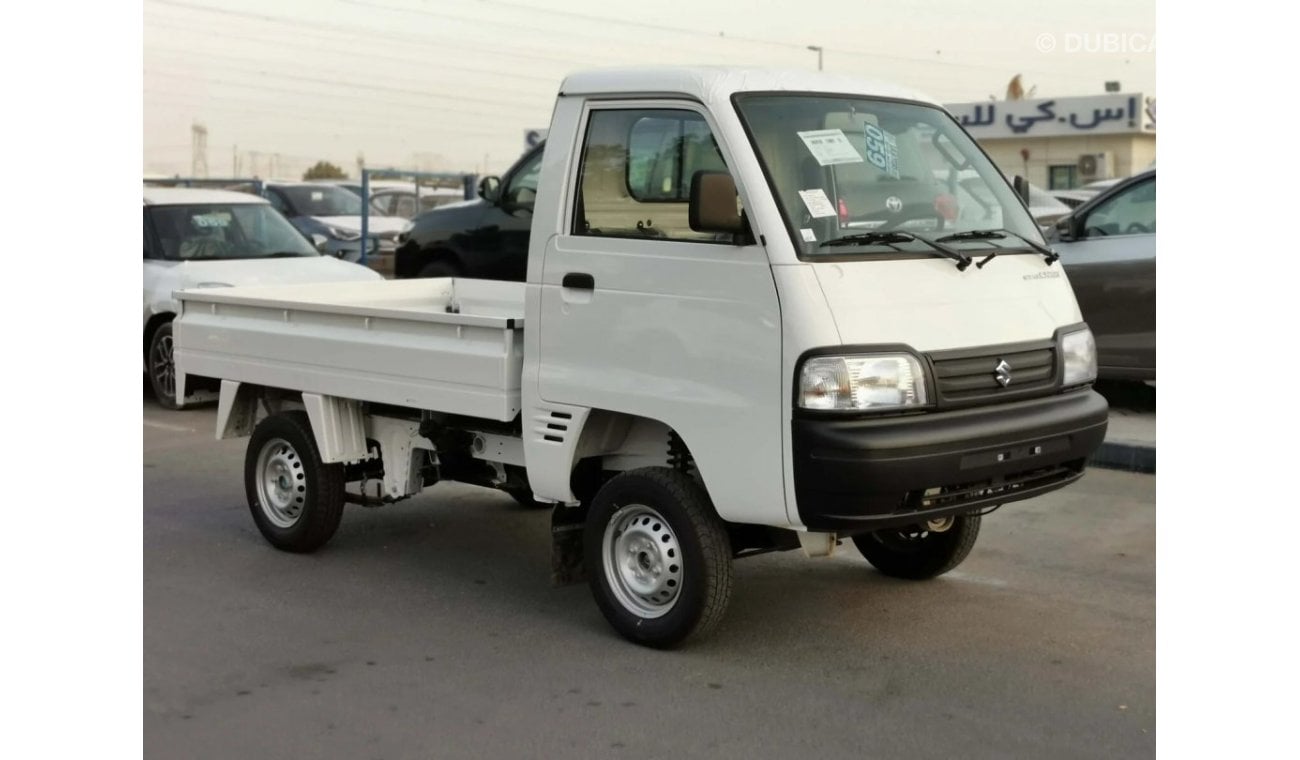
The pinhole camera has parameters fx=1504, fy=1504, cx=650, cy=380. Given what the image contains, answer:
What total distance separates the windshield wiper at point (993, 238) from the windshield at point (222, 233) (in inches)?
321

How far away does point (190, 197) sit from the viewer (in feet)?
43.3

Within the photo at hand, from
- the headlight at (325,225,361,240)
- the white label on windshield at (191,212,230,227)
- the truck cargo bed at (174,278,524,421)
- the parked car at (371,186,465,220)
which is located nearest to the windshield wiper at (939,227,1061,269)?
the truck cargo bed at (174,278,524,421)

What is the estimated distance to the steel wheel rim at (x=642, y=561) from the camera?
579cm

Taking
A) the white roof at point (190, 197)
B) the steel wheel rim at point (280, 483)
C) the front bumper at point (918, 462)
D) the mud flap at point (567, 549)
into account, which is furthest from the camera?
the white roof at point (190, 197)

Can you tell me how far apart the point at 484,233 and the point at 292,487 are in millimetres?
6819

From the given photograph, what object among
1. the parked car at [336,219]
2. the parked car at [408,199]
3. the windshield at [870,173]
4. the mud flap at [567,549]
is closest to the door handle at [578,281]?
the windshield at [870,173]

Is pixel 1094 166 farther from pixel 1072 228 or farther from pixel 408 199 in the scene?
pixel 1072 228

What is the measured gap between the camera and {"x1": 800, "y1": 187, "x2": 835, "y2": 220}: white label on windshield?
5547 millimetres

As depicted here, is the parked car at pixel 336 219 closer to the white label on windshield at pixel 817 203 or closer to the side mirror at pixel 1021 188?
the side mirror at pixel 1021 188

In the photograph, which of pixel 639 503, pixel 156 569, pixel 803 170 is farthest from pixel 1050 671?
pixel 156 569

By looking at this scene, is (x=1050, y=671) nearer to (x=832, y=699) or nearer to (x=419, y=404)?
(x=832, y=699)

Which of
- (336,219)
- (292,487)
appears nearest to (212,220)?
(292,487)

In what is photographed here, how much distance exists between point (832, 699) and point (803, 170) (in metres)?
1.96

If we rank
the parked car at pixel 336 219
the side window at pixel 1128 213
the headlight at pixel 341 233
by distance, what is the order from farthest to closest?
the headlight at pixel 341 233 < the parked car at pixel 336 219 < the side window at pixel 1128 213
